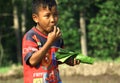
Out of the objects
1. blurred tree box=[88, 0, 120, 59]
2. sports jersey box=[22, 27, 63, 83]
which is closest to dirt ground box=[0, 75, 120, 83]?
sports jersey box=[22, 27, 63, 83]

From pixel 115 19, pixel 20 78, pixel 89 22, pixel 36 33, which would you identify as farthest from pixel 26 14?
pixel 36 33

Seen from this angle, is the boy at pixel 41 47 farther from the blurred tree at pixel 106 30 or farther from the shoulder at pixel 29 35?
the blurred tree at pixel 106 30

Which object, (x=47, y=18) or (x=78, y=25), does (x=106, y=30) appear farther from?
(x=47, y=18)

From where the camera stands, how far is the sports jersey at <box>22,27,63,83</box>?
387cm

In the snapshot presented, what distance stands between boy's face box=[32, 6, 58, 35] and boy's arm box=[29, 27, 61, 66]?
9 cm

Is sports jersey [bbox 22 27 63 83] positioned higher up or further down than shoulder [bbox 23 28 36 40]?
further down

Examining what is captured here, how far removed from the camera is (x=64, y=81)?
1533 cm

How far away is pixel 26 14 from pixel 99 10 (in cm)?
671

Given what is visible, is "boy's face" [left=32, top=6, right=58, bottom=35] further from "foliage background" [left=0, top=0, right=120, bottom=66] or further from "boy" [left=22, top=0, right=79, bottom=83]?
"foliage background" [left=0, top=0, right=120, bottom=66]

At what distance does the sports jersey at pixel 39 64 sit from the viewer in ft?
12.7

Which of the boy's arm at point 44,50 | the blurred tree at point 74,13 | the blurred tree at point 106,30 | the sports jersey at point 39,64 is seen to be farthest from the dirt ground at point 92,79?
the blurred tree at point 106,30

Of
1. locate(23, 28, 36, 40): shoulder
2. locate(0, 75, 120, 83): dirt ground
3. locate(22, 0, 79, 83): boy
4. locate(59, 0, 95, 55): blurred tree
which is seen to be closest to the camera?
locate(22, 0, 79, 83): boy

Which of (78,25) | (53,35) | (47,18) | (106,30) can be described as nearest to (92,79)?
(47,18)

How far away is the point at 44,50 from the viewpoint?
3670mm
